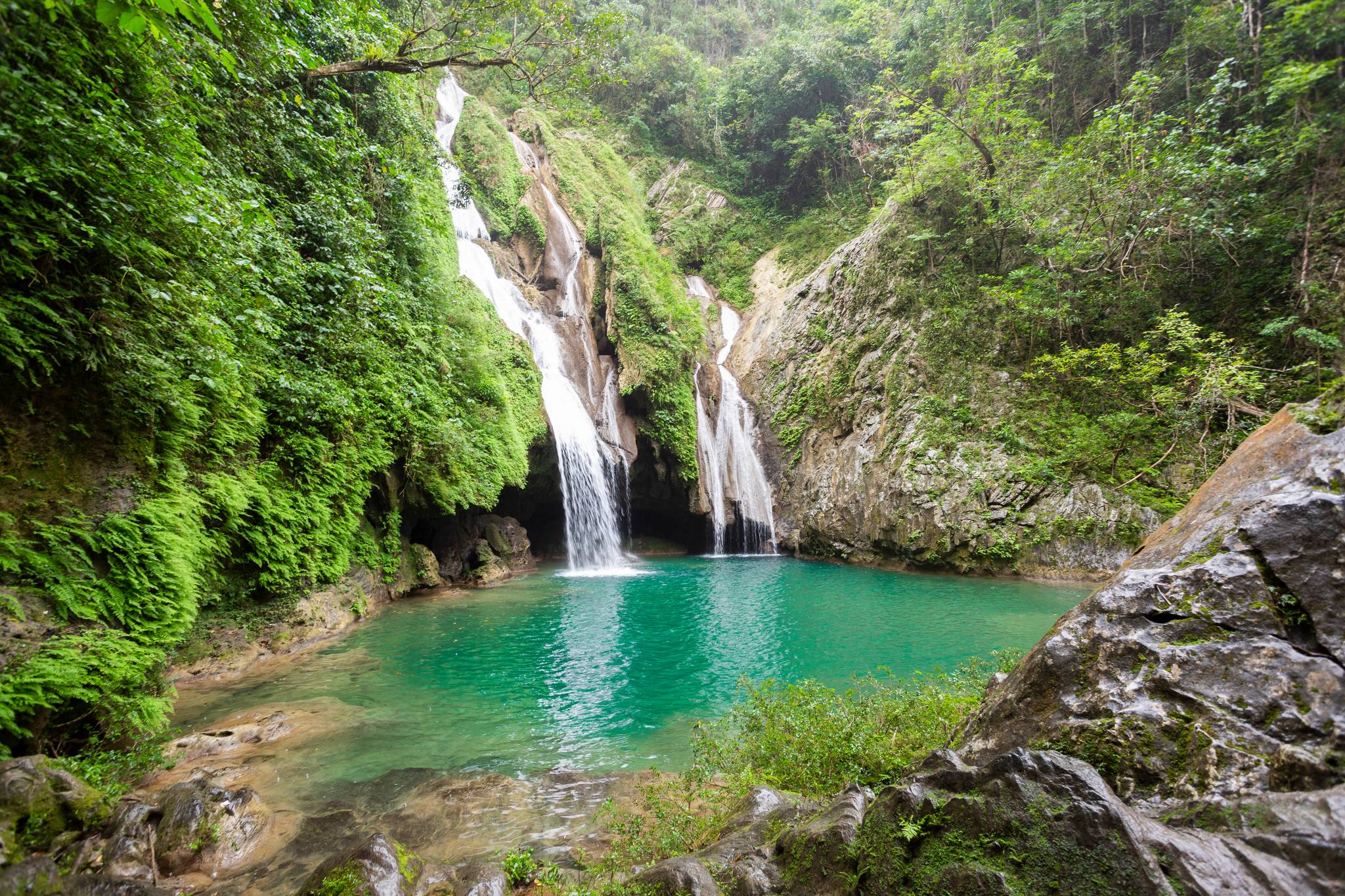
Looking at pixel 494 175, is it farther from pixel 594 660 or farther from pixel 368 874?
pixel 368 874

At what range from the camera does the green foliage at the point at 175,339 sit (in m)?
3.90

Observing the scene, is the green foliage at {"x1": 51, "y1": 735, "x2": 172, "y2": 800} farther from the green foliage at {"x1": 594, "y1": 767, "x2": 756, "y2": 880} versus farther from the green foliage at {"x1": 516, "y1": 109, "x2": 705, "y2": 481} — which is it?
the green foliage at {"x1": 516, "y1": 109, "x2": 705, "y2": 481}

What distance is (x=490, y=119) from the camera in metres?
23.1

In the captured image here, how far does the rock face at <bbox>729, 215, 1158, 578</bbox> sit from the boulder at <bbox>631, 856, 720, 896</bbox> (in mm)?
14192

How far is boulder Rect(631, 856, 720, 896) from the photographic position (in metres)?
2.50

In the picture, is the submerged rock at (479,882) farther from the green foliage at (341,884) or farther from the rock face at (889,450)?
the rock face at (889,450)

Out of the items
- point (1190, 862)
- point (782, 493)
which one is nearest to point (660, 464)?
point (782, 493)

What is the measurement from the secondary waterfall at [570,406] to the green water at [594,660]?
4.39m

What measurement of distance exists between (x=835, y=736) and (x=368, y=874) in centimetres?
303

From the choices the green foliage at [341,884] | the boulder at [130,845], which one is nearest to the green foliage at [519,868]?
the green foliage at [341,884]

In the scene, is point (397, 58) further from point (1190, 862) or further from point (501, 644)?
point (1190, 862)

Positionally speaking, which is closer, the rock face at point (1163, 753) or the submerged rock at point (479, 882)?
the rock face at point (1163, 753)

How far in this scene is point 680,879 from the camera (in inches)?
101

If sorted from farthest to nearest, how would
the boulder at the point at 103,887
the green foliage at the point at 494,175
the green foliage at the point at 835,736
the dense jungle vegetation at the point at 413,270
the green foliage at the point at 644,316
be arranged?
the green foliage at the point at 494,175 → the green foliage at the point at 644,316 → the dense jungle vegetation at the point at 413,270 → the green foliage at the point at 835,736 → the boulder at the point at 103,887
